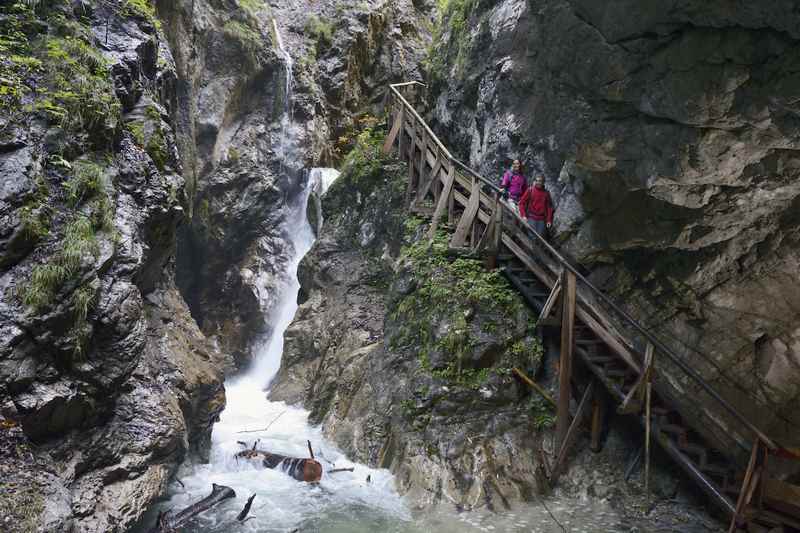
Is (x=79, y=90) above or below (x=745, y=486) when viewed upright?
above

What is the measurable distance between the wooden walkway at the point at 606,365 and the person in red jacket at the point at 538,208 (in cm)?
28

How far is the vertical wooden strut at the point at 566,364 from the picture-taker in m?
7.77

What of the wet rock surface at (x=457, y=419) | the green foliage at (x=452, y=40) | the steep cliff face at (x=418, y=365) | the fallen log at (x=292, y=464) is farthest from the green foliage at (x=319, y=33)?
the fallen log at (x=292, y=464)

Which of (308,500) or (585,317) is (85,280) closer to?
(308,500)

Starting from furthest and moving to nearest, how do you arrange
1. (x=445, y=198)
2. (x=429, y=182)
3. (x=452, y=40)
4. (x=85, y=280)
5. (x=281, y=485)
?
1. (x=452, y=40)
2. (x=429, y=182)
3. (x=445, y=198)
4. (x=281, y=485)
5. (x=85, y=280)

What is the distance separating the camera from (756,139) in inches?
244

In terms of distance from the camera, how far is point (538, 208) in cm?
923

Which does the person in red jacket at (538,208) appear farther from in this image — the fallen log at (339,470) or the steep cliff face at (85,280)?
the steep cliff face at (85,280)

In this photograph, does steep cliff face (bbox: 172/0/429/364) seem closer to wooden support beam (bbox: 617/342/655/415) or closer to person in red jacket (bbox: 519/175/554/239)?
person in red jacket (bbox: 519/175/554/239)

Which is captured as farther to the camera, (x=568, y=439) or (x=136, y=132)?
(x=136, y=132)

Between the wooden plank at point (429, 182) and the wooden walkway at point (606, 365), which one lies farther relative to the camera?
the wooden plank at point (429, 182)

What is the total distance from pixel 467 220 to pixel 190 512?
6.73 m

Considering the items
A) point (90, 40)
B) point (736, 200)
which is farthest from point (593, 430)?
point (90, 40)

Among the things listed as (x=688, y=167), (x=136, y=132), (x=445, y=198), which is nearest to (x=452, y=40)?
(x=445, y=198)
